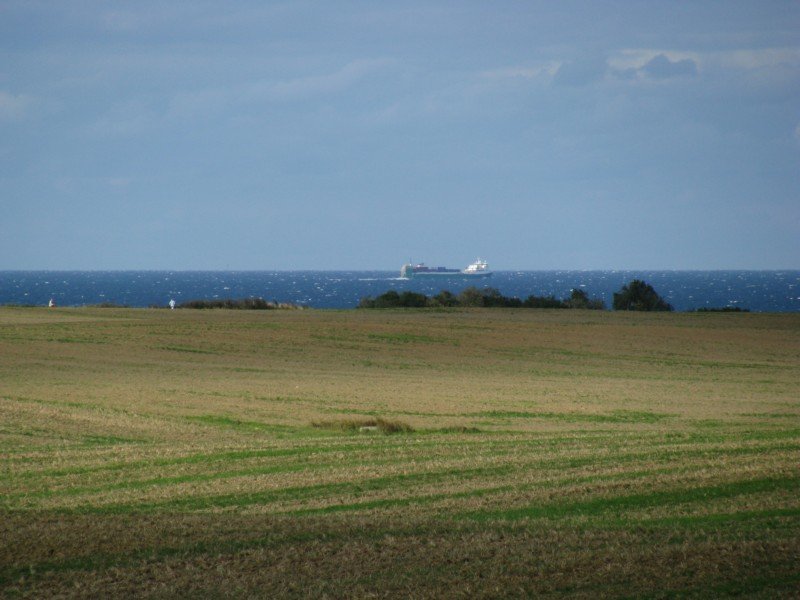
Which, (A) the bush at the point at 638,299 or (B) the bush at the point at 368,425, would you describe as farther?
(A) the bush at the point at 638,299

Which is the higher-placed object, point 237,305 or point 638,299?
point 638,299

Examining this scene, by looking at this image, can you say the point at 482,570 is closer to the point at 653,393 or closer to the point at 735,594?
the point at 735,594

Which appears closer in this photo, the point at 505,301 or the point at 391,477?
the point at 391,477

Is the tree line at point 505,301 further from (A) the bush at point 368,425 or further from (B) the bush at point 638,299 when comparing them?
(A) the bush at point 368,425

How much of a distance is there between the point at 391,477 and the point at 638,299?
73.3 m

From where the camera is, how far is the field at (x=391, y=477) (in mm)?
8883

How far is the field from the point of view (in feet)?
29.1

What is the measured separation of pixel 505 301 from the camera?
82375 mm

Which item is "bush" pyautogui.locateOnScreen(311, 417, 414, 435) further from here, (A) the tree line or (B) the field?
(A) the tree line

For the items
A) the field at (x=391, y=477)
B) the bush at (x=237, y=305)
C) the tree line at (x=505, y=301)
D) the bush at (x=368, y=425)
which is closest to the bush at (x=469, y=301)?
the tree line at (x=505, y=301)

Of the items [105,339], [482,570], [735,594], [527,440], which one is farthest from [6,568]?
[105,339]

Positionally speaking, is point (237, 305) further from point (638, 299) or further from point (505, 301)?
point (638, 299)

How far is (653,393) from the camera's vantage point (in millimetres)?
31562

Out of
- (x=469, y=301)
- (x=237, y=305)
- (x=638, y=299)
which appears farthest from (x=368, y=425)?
(x=638, y=299)
